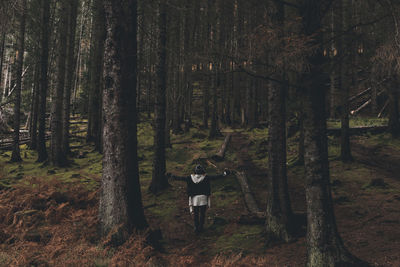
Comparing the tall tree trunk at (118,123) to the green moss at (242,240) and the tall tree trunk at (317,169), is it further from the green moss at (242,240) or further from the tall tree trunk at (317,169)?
the tall tree trunk at (317,169)

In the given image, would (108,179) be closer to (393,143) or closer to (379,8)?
(379,8)

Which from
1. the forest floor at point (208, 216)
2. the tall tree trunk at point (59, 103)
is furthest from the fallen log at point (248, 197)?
the tall tree trunk at point (59, 103)

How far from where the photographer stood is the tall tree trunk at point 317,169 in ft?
17.0

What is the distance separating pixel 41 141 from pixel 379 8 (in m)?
17.0

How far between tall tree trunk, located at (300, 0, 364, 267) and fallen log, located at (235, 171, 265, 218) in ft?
11.6

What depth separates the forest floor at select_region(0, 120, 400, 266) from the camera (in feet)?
18.1

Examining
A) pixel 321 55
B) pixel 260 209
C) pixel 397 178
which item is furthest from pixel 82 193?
pixel 397 178

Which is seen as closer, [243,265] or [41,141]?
[243,265]

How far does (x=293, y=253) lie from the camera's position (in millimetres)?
6562

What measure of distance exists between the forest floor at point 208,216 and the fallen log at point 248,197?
0.27 metres

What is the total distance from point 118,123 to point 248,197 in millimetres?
5700

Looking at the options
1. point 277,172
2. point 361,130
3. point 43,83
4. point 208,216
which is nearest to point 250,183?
point 208,216

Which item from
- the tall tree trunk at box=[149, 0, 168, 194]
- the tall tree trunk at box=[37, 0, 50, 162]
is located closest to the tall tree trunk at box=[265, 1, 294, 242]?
the tall tree trunk at box=[149, 0, 168, 194]

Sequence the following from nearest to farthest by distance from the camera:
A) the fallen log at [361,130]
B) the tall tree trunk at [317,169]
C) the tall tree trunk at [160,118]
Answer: the tall tree trunk at [317,169], the tall tree trunk at [160,118], the fallen log at [361,130]
